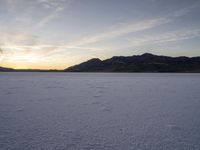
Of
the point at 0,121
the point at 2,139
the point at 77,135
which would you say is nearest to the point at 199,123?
the point at 77,135

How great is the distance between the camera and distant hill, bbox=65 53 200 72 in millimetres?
131250

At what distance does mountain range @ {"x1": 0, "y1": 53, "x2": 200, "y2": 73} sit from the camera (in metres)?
131

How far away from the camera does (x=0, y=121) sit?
3.33 meters

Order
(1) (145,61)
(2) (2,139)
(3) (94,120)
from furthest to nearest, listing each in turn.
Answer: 1. (1) (145,61)
2. (3) (94,120)
3. (2) (2,139)

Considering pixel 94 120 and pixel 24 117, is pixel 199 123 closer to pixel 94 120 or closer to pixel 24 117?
pixel 94 120

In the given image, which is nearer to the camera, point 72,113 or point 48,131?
point 48,131

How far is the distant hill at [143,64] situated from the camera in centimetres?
13125

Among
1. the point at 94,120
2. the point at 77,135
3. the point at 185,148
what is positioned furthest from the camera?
the point at 94,120

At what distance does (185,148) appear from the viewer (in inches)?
87.3

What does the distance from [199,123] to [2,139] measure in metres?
3.58

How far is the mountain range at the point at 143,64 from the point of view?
431 ft

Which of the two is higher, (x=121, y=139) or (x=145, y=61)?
(x=145, y=61)

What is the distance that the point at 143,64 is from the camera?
5694 inches

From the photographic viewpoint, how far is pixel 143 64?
145 meters
